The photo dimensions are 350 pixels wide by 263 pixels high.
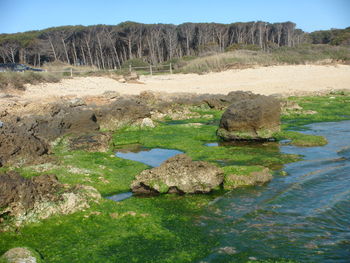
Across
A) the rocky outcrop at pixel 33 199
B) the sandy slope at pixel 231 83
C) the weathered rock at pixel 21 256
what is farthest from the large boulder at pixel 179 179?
the sandy slope at pixel 231 83

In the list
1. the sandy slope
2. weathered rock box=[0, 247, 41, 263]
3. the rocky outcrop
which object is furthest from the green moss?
the sandy slope

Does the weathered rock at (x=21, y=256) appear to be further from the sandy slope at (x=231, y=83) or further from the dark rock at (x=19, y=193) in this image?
the sandy slope at (x=231, y=83)

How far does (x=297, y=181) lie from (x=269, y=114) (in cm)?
504

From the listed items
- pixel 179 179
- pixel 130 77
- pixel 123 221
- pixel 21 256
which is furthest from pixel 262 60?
pixel 21 256

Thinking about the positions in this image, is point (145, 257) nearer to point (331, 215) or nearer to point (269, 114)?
point (331, 215)

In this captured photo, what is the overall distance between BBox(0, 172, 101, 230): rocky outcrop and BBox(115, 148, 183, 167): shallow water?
414 centimetres

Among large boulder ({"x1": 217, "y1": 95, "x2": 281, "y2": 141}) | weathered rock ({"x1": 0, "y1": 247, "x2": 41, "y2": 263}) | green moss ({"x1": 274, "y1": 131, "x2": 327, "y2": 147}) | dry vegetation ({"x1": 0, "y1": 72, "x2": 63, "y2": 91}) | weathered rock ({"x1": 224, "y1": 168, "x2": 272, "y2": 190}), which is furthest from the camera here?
dry vegetation ({"x1": 0, "y1": 72, "x2": 63, "y2": 91})

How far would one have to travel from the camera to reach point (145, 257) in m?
5.73

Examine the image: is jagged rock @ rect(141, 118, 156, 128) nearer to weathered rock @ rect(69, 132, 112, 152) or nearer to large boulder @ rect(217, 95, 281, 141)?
weathered rock @ rect(69, 132, 112, 152)

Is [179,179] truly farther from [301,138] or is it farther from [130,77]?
[130,77]

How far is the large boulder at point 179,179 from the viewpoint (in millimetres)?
8680

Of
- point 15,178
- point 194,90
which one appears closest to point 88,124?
point 15,178

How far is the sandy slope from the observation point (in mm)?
27672

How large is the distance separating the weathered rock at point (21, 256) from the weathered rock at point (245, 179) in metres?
4.72
